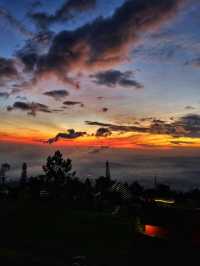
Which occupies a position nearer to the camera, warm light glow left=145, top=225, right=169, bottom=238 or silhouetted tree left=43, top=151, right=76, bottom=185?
warm light glow left=145, top=225, right=169, bottom=238

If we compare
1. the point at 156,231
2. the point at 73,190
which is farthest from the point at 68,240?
the point at 73,190

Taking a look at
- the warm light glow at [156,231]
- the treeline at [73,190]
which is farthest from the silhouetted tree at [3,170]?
the warm light glow at [156,231]

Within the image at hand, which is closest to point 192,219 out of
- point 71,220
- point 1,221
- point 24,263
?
point 24,263

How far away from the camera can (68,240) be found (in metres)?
33.5

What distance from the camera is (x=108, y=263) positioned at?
25734mm

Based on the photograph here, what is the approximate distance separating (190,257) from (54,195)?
43.8 meters

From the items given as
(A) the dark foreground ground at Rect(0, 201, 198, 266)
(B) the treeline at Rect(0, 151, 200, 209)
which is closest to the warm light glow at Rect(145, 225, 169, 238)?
(A) the dark foreground ground at Rect(0, 201, 198, 266)

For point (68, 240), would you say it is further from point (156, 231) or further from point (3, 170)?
point (3, 170)

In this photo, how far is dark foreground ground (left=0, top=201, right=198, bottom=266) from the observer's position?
24125 millimetres

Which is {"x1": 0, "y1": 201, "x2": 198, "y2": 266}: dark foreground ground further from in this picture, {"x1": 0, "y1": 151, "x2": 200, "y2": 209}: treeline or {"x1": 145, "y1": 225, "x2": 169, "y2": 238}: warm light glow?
{"x1": 0, "y1": 151, "x2": 200, "y2": 209}: treeline

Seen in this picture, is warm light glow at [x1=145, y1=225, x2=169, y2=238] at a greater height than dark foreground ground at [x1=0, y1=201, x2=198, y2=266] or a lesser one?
greater

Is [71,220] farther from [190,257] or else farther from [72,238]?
[190,257]

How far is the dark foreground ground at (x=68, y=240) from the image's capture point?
950 inches

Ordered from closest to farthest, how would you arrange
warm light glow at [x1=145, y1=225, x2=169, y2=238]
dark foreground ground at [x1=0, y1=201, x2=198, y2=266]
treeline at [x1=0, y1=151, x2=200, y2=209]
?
dark foreground ground at [x1=0, y1=201, x2=198, y2=266], warm light glow at [x1=145, y1=225, x2=169, y2=238], treeline at [x1=0, y1=151, x2=200, y2=209]
